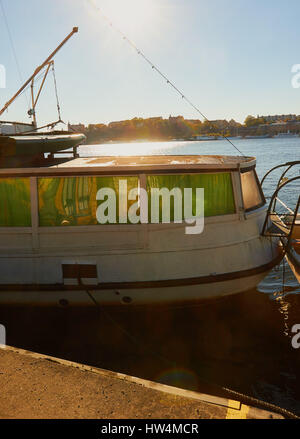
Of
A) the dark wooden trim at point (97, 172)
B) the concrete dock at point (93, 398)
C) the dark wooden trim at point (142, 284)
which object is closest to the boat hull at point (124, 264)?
the dark wooden trim at point (142, 284)

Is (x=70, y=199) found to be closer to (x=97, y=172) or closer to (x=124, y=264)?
(x=97, y=172)

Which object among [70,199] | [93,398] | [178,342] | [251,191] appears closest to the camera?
[93,398]

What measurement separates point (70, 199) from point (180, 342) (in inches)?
137

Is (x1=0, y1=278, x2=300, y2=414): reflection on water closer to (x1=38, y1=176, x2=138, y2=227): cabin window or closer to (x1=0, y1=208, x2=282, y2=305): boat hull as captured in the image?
(x1=0, y1=208, x2=282, y2=305): boat hull

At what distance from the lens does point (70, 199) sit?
7.16 meters

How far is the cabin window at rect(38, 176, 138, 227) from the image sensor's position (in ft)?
23.3

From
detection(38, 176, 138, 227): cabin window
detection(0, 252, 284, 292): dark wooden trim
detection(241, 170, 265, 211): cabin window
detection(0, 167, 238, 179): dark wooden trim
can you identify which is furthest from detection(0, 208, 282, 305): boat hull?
detection(0, 167, 238, 179): dark wooden trim

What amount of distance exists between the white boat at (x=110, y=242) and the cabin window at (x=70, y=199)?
2cm

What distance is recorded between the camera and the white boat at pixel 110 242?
6988 millimetres

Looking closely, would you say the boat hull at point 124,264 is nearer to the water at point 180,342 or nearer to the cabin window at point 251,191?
the water at point 180,342

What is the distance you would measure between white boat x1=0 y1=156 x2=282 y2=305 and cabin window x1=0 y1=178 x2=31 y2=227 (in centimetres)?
2

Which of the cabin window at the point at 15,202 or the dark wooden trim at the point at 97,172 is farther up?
the dark wooden trim at the point at 97,172

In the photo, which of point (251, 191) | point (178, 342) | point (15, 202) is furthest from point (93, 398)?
point (251, 191)
